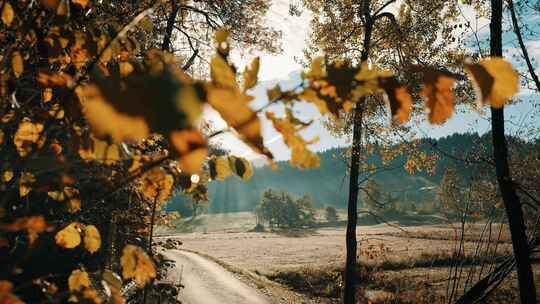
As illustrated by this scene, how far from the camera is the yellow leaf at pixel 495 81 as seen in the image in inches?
21.9

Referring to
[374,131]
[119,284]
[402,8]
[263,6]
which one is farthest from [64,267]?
[402,8]

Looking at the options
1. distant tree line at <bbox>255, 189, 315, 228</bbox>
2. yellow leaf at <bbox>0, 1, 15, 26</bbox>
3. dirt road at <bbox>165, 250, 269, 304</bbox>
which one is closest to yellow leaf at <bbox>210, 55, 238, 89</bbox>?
yellow leaf at <bbox>0, 1, 15, 26</bbox>

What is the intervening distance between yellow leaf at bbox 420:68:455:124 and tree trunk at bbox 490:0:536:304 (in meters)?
3.07

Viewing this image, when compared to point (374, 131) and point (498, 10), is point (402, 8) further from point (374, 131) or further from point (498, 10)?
point (498, 10)

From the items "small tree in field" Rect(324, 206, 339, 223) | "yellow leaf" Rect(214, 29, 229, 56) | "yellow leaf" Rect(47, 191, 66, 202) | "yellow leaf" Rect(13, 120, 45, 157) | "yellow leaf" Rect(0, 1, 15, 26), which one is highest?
"yellow leaf" Rect(0, 1, 15, 26)

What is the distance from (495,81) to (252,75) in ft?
1.23

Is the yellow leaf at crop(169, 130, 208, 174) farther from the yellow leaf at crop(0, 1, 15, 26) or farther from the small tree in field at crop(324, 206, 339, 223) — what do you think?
the small tree in field at crop(324, 206, 339, 223)

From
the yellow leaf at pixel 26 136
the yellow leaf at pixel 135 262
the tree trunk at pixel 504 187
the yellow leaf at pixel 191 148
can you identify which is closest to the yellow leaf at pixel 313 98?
the yellow leaf at pixel 191 148

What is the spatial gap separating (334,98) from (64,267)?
269 inches

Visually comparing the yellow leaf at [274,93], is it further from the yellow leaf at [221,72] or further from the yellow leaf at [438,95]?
the yellow leaf at [438,95]

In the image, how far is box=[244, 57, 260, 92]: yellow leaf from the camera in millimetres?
689

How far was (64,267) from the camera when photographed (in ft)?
20.8

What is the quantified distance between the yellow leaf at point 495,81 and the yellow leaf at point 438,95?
40 mm

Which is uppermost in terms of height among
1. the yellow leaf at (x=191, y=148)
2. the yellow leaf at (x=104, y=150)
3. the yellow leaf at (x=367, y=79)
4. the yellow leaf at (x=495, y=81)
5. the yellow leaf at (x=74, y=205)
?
the yellow leaf at (x=367, y=79)
